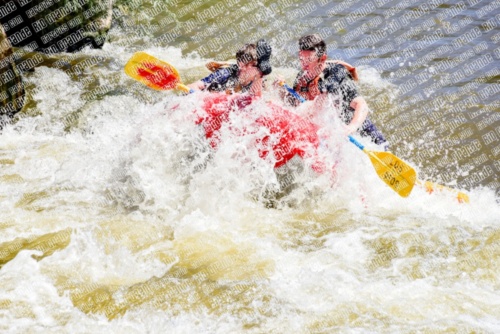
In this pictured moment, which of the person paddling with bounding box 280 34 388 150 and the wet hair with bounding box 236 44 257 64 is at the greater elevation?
the wet hair with bounding box 236 44 257 64

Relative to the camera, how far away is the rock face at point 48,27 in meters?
6.70

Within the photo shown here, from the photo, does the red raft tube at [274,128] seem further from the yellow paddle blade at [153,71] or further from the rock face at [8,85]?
the rock face at [8,85]

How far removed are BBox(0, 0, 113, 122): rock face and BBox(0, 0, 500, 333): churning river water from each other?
0.29 m

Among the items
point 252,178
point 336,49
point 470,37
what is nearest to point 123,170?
point 252,178

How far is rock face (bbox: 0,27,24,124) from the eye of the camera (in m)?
5.54

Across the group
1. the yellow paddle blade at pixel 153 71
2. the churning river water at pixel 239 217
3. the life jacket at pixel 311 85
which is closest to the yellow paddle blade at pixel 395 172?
the churning river water at pixel 239 217

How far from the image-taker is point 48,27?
24.2 ft

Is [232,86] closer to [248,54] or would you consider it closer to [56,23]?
[248,54]

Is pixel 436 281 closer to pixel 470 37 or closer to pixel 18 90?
pixel 18 90

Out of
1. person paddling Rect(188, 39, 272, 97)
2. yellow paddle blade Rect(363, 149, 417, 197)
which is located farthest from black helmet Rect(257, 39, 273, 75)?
yellow paddle blade Rect(363, 149, 417, 197)

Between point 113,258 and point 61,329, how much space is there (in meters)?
0.79

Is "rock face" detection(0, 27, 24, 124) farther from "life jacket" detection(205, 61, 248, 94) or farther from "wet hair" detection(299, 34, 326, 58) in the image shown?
"wet hair" detection(299, 34, 326, 58)

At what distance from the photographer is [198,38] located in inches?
338

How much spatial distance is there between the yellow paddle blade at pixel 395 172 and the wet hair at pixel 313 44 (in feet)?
3.30
